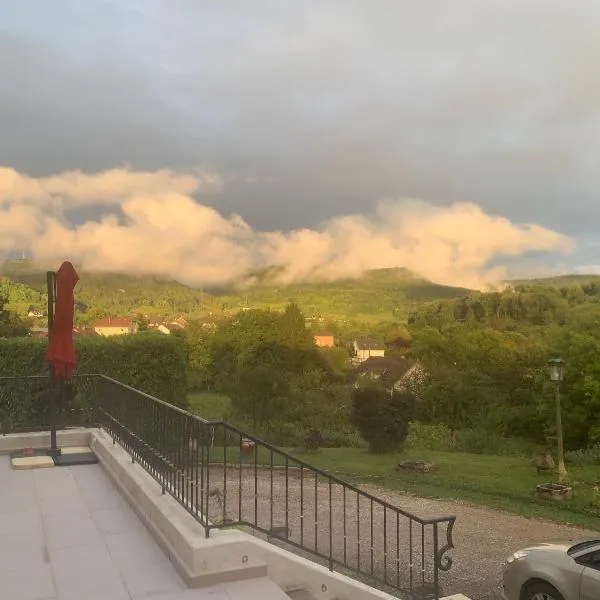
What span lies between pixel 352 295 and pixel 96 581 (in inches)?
3802

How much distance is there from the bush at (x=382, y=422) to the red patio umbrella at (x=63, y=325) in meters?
12.0

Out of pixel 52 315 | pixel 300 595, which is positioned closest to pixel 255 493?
pixel 300 595

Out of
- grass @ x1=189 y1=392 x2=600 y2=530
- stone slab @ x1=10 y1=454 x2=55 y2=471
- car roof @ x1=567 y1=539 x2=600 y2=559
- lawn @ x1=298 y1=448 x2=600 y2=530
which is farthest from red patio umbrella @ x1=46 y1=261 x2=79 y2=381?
lawn @ x1=298 y1=448 x2=600 y2=530

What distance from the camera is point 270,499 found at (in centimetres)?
674

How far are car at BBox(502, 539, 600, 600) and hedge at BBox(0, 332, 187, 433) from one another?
883cm

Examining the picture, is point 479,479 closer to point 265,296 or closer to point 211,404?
point 211,404

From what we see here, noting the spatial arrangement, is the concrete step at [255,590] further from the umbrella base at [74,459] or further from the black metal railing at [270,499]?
the umbrella base at [74,459]

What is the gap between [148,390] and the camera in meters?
15.5

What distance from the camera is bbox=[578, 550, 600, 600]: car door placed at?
16.4 ft

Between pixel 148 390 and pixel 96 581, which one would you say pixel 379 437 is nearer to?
pixel 148 390

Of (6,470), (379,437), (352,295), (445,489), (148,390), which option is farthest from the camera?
(352,295)

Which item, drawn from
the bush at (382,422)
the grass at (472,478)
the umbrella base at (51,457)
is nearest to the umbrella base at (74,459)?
the umbrella base at (51,457)

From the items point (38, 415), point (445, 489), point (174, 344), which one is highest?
point (174, 344)

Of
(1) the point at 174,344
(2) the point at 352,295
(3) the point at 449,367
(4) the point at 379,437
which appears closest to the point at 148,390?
(1) the point at 174,344
